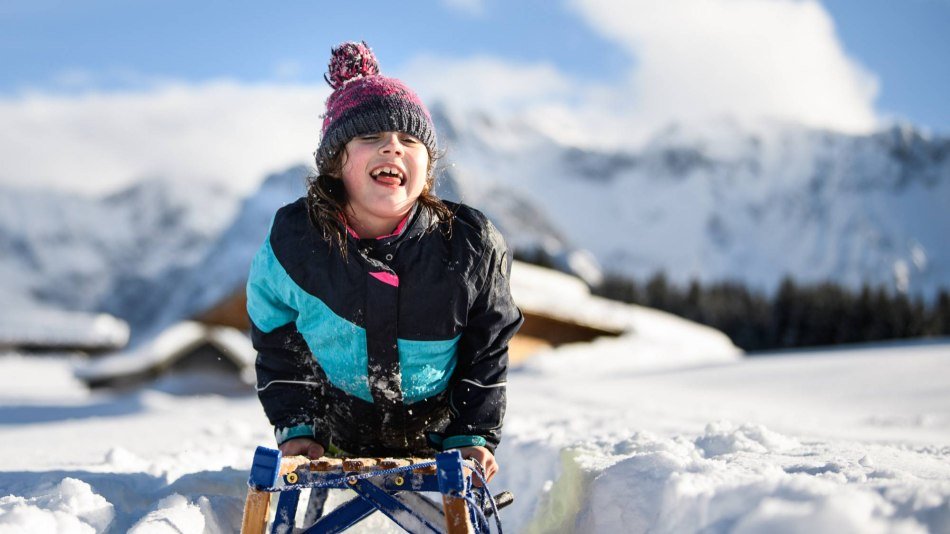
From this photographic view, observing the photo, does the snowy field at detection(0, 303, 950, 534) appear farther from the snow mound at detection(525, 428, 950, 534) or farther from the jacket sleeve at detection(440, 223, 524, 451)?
the jacket sleeve at detection(440, 223, 524, 451)

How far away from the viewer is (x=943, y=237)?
198 m

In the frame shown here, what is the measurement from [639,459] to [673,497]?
1.19 ft

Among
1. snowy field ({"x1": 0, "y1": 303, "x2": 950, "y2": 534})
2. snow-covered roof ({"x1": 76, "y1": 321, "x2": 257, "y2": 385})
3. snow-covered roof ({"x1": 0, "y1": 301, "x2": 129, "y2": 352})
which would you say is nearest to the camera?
snowy field ({"x1": 0, "y1": 303, "x2": 950, "y2": 534})

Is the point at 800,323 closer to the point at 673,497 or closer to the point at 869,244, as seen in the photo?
the point at 673,497

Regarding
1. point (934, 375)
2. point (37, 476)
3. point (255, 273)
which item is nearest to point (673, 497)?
point (255, 273)

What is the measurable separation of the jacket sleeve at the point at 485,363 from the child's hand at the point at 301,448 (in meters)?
0.41

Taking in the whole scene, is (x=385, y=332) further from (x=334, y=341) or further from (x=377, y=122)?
(x=377, y=122)

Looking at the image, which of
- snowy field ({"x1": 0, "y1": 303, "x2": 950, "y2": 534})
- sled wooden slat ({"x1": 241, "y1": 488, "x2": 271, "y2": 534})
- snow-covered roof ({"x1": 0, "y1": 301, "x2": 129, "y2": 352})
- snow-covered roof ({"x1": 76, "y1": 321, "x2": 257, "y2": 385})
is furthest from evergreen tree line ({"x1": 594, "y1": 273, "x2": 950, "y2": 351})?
sled wooden slat ({"x1": 241, "y1": 488, "x2": 271, "y2": 534})

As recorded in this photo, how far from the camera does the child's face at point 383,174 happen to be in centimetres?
246

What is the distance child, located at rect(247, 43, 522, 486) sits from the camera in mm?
2408

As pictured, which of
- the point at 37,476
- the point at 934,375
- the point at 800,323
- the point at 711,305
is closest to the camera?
the point at 37,476

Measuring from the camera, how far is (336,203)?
2.54 meters

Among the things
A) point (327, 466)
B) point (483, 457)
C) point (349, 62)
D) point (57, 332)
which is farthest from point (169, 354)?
point (327, 466)

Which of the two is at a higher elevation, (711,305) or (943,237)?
(943,237)
